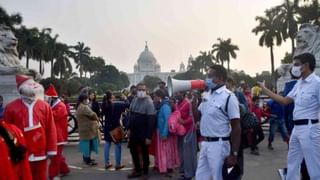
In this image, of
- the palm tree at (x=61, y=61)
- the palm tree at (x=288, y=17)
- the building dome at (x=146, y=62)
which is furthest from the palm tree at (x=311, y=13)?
the building dome at (x=146, y=62)

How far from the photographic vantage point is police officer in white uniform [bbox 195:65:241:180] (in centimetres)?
509

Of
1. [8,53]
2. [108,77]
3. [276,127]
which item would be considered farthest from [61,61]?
[276,127]

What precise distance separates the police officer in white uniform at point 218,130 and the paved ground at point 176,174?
326cm

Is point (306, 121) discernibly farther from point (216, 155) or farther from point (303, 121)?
point (216, 155)

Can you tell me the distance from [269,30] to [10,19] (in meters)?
27.4

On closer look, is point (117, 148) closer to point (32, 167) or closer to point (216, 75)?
point (32, 167)

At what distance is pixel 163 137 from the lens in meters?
8.61

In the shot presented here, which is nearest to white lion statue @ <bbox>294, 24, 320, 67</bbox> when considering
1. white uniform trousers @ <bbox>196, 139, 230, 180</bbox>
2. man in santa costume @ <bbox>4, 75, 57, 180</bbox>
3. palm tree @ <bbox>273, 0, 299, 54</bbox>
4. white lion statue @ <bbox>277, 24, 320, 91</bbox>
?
white lion statue @ <bbox>277, 24, 320, 91</bbox>

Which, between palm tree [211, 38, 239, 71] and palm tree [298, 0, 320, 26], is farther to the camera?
palm tree [211, 38, 239, 71]

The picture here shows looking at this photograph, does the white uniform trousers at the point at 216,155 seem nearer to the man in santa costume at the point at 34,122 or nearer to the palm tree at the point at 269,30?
the man in santa costume at the point at 34,122

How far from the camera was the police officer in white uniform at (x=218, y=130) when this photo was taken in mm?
5094

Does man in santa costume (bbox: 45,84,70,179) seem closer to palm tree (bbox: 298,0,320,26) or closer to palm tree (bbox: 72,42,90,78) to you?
palm tree (bbox: 298,0,320,26)

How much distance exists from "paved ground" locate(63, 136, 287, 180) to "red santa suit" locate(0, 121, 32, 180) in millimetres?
3912

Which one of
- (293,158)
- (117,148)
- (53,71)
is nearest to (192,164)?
(117,148)
